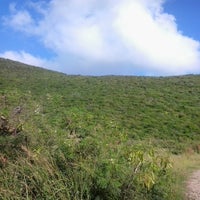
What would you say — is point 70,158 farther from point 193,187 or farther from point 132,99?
point 132,99

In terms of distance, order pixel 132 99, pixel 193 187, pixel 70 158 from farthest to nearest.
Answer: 1. pixel 132 99
2. pixel 193 187
3. pixel 70 158

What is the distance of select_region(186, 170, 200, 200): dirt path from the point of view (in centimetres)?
939

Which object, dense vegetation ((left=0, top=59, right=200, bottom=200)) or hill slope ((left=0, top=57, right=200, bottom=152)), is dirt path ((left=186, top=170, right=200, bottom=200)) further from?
hill slope ((left=0, top=57, right=200, bottom=152))

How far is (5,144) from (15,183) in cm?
133

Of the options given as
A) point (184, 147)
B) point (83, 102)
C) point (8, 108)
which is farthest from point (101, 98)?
point (8, 108)

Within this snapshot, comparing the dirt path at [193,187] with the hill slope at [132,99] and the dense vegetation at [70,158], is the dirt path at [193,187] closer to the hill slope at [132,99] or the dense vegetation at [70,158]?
the dense vegetation at [70,158]

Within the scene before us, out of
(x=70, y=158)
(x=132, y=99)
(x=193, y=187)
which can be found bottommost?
(x=132, y=99)

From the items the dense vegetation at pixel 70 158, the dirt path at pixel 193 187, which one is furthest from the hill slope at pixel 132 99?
the dirt path at pixel 193 187

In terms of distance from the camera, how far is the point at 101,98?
40.8 m

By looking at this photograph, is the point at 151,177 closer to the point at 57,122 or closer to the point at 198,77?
the point at 57,122

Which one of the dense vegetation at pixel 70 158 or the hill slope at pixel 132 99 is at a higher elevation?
the dense vegetation at pixel 70 158

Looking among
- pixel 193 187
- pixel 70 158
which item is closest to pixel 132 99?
pixel 193 187

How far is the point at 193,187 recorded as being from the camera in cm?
1037

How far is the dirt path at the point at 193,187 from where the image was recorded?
9388 mm
